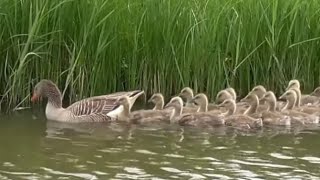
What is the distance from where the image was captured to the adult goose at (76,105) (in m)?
12.3

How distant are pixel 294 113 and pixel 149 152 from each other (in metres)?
2.79

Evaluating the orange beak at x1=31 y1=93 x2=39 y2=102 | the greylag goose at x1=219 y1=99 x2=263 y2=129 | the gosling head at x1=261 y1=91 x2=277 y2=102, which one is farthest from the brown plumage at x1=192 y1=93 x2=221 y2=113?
the orange beak at x1=31 y1=93 x2=39 y2=102

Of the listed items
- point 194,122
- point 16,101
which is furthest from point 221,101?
point 16,101

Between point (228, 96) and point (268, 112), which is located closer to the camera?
point (268, 112)

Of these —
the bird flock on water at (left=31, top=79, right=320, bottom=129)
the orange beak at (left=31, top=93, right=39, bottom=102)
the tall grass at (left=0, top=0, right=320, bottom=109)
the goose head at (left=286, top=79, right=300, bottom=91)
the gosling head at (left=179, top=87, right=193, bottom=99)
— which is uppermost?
the tall grass at (left=0, top=0, right=320, bottom=109)

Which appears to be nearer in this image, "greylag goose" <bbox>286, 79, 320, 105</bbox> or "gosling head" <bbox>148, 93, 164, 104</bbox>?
"gosling head" <bbox>148, 93, 164, 104</bbox>

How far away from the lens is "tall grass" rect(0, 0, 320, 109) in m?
12.5

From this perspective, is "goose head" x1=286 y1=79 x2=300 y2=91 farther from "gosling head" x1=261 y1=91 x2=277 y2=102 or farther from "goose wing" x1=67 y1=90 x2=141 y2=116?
"goose wing" x1=67 y1=90 x2=141 y2=116

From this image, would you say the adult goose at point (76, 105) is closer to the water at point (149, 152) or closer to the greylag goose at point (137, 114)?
the greylag goose at point (137, 114)

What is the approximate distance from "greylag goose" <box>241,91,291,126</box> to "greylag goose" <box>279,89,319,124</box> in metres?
0.13

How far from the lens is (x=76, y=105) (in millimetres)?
12312

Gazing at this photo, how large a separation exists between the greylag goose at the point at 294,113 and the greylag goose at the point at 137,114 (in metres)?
1.68

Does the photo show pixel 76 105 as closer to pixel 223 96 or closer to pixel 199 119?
pixel 199 119

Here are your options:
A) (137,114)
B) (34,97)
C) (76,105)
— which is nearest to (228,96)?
(137,114)
